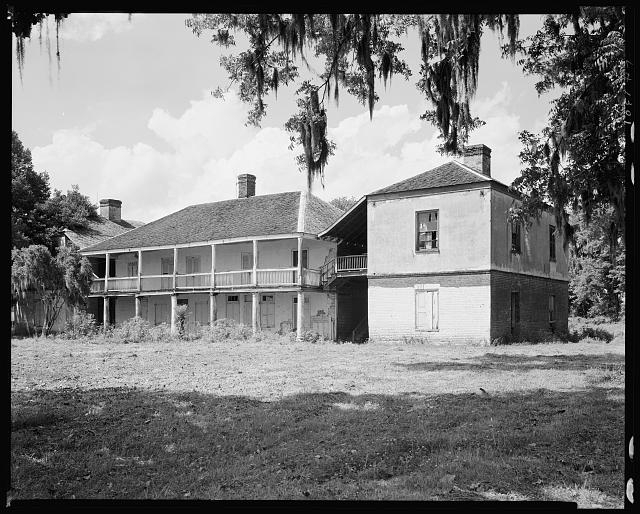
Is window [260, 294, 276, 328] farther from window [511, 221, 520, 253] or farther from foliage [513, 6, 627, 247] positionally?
foliage [513, 6, 627, 247]

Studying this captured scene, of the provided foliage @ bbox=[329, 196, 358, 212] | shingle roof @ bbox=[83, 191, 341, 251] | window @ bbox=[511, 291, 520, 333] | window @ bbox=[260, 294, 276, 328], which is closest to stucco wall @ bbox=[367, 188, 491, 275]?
window @ bbox=[511, 291, 520, 333]

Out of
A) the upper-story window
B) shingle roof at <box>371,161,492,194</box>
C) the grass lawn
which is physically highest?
shingle roof at <box>371,161,492,194</box>

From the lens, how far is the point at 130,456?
6.82 m

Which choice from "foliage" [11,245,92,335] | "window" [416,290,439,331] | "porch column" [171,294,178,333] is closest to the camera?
"window" [416,290,439,331]

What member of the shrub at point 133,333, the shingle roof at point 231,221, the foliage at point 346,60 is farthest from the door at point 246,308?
the foliage at point 346,60

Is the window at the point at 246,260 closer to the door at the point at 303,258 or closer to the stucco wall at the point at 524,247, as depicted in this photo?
the door at the point at 303,258

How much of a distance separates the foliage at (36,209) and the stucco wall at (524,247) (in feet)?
67.2

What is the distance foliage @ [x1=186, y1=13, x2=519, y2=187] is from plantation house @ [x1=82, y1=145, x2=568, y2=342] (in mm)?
9219

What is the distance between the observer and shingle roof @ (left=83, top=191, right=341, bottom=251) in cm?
2834

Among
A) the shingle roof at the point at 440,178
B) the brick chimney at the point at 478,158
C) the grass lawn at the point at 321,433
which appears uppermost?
the brick chimney at the point at 478,158

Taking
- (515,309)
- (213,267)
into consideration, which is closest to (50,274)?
(213,267)

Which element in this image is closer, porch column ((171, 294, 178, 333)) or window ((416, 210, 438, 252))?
window ((416, 210, 438, 252))

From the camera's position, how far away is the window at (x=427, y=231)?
23.3 meters
